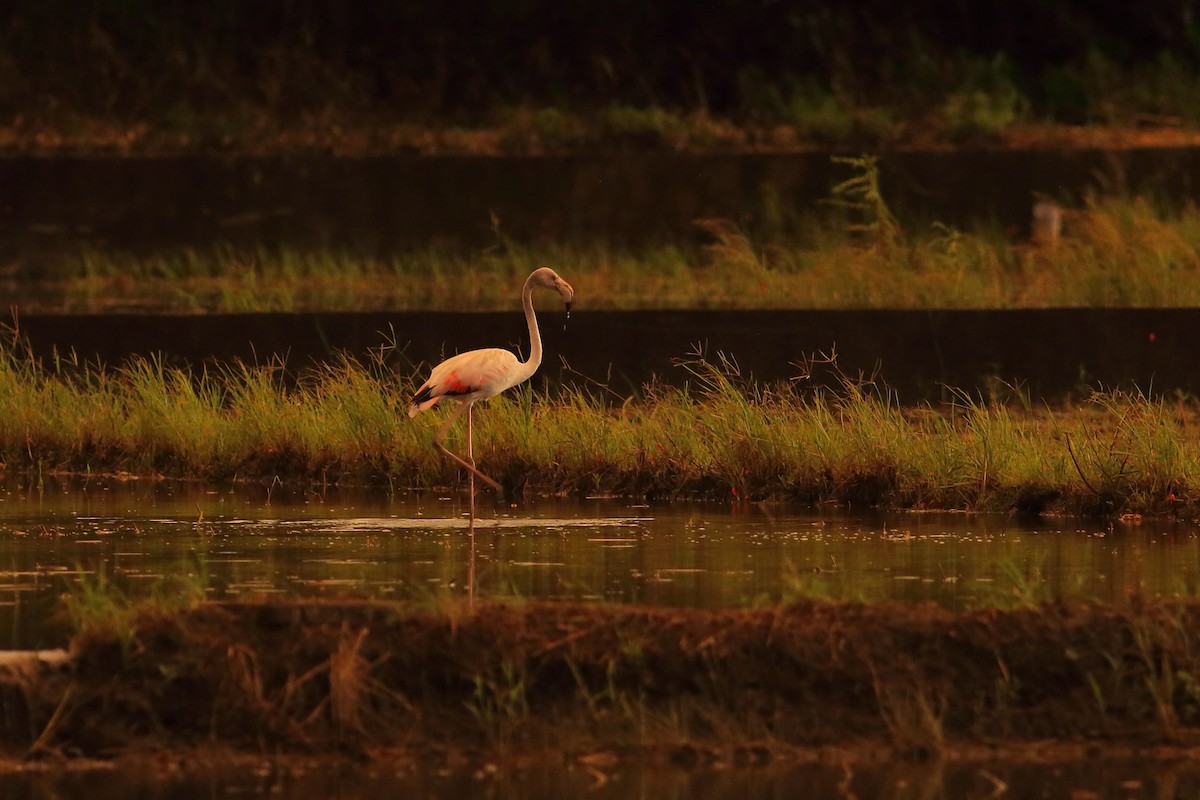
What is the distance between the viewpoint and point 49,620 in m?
9.46

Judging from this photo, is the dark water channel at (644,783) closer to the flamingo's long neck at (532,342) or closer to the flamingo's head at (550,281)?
the flamingo's long neck at (532,342)

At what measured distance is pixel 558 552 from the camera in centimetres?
1152

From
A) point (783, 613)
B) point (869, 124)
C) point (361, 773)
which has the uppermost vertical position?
point (869, 124)

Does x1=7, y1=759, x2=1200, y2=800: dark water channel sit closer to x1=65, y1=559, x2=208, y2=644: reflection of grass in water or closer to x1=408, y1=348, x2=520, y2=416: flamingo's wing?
x1=65, y1=559, x2=208, y2=644: reflection of grass in water

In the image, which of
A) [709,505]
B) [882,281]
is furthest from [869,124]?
[709,505]

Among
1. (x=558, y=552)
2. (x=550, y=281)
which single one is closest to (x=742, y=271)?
(x=550, y=281)

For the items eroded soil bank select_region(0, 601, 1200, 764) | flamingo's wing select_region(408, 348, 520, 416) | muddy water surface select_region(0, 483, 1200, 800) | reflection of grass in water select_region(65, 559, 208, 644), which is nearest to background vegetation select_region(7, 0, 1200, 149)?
flamingo's wing select_region(408, 348, 520, 416)

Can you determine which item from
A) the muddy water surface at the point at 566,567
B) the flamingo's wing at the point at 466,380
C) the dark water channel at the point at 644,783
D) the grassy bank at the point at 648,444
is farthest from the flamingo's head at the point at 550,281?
the dark water channel at the point at 644,783

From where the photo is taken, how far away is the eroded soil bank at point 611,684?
7844 mm

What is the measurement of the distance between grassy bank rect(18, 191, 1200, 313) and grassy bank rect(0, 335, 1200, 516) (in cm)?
504

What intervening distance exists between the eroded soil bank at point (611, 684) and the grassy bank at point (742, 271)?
13.3 metres

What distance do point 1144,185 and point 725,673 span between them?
19437 millimetres

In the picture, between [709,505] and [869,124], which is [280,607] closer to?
[709,505]

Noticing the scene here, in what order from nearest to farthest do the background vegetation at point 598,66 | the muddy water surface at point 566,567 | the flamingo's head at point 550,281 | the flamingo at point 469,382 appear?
the muddy water surface at point 566,567, the flamingo at point 469,382, the flamingo's head at point 550,281, the background vegetation at point 598,66
